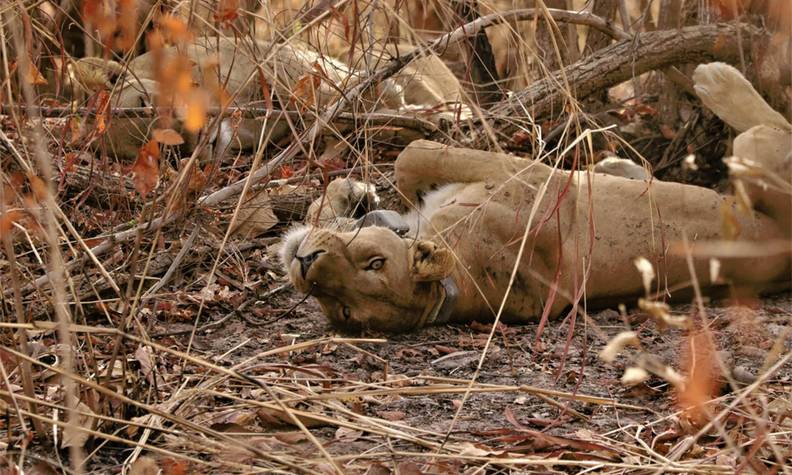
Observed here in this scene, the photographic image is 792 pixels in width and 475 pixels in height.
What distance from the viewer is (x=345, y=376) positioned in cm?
396

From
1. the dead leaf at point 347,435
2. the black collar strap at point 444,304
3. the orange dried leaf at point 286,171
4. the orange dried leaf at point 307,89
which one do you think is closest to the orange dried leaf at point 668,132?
the black collar strap at point 444,304

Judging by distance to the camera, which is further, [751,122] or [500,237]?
[751,122]

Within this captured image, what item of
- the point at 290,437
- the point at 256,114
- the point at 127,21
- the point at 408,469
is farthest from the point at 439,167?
the point at 127,21

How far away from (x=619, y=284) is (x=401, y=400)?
1881mm

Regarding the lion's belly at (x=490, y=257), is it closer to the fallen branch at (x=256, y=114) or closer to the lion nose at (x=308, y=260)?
the fallen branch at (x=256, y=114)

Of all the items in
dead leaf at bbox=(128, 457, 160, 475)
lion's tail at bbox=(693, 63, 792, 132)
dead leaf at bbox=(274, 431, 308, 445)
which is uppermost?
lion's tail at bbox=(693, 63, 792, 132)

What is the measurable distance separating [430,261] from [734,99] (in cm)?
232

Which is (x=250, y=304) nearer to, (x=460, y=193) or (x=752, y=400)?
(x=460, y=193)

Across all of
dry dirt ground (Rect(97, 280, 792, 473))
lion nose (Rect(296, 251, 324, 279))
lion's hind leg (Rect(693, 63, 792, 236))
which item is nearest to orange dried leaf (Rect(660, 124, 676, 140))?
lion's hind leg (Rect(693, 63, 792, 236))

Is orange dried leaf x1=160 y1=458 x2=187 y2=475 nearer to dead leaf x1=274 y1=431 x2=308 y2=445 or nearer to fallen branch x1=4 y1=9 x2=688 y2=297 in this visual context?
dead leaf x1=274 y1=431 x2=308 y2=445

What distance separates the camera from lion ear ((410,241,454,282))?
4473 mm

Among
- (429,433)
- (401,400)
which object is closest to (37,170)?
(401,400)

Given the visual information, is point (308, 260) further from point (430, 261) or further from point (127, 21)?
point (127, 21)

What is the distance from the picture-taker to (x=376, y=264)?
4520mm
